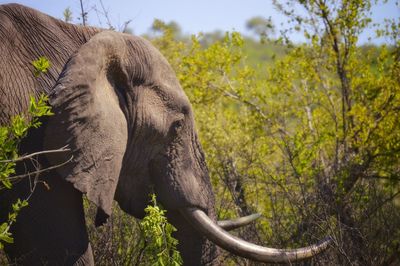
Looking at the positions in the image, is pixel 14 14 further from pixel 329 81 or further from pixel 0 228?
pixel 329 81

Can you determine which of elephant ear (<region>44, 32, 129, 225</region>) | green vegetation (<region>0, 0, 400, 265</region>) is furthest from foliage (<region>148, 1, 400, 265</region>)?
elephant ear (<region>44, 32, 129, 225</region>)

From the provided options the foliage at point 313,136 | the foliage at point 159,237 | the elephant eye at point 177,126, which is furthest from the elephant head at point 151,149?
the foliage at point 313,136

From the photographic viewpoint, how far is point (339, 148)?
22.8 ft

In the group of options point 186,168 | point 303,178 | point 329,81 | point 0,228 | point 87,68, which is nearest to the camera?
point 0,228

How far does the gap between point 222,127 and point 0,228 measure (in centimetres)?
523

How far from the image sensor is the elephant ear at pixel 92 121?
3904 millimetres

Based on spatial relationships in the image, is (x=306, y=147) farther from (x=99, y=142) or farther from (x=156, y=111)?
(x=99, y=142)

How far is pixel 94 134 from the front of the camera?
4074 mm

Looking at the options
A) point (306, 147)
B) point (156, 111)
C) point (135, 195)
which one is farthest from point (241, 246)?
point (306, 147)

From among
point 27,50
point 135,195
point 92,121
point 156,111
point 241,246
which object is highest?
point 27,50

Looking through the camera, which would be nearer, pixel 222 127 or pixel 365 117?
pixel 365 117

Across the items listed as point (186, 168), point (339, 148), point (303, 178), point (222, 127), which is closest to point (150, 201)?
point (186, 168)

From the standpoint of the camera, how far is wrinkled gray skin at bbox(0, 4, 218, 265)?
399cm

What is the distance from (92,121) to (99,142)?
15 cm
